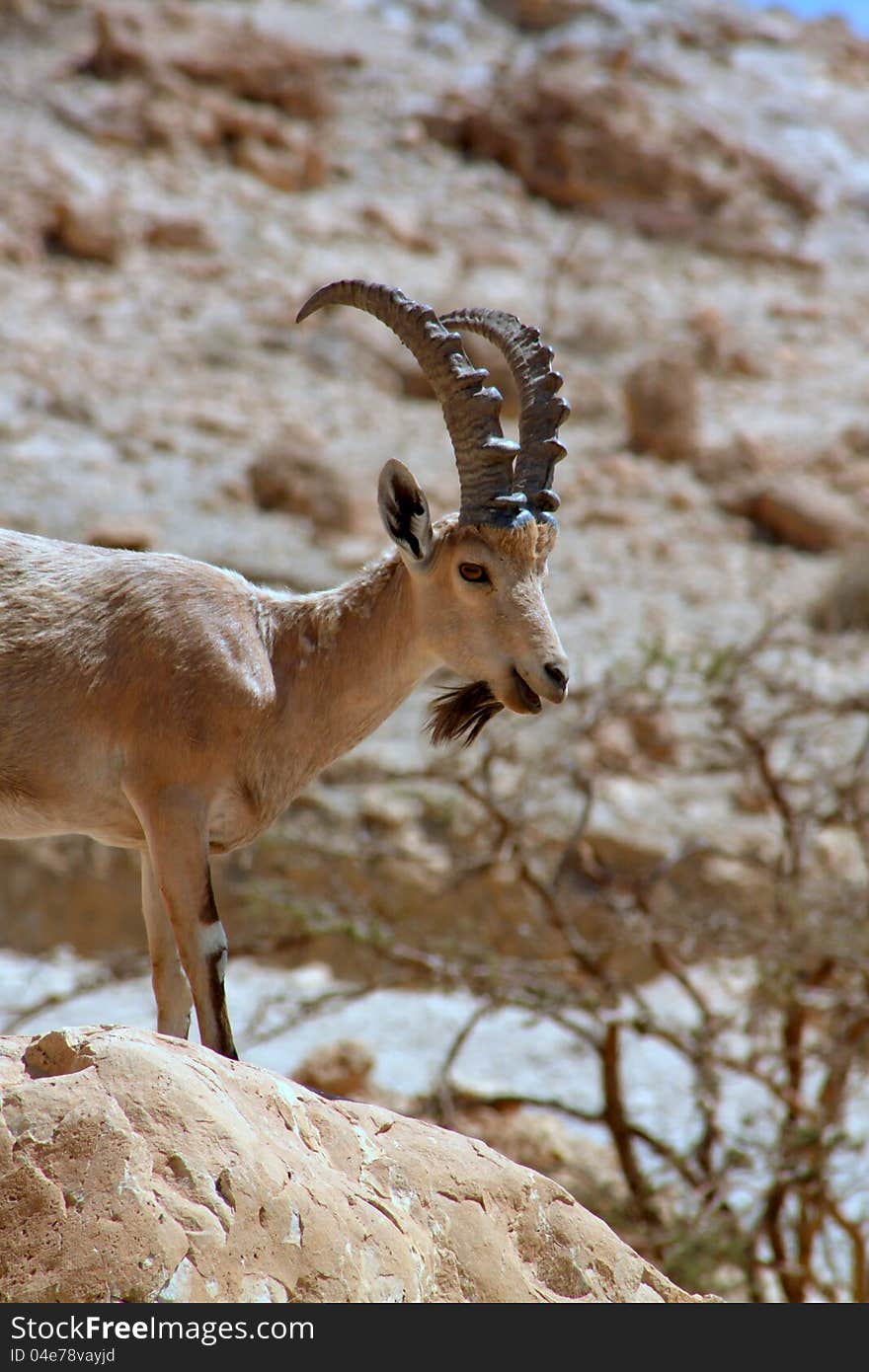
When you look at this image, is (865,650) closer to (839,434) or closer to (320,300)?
(839,434)

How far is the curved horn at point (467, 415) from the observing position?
5.63 meters

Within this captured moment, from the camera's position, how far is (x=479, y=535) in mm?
5602

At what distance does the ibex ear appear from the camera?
5.67 metres

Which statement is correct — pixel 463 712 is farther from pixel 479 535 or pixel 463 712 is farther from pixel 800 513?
pixel 800 513

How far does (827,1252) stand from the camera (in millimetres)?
10008

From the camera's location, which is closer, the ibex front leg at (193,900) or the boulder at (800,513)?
the ibex front leg at (193,900)

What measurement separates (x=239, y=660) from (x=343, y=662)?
46 centimetres

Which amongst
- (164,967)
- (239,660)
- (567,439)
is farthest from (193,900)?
(567,439)

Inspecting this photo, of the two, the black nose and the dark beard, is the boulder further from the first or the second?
the black nose

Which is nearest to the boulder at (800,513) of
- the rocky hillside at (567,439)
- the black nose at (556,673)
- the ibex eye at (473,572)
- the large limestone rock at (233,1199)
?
the rocky hillside at (567,439)

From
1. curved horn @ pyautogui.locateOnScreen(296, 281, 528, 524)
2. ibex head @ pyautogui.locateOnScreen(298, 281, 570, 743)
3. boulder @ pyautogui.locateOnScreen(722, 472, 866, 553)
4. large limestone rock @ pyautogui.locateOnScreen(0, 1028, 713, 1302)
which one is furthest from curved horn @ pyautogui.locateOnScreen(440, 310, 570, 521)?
boulder @ pyautogui.locateOnScreen(722, 472, 866, 553)

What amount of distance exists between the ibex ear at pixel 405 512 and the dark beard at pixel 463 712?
523mm

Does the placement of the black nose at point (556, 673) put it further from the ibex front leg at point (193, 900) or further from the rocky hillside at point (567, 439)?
the rocky hillside at point (567, 439)

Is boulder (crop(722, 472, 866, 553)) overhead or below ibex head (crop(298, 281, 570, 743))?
overhead
